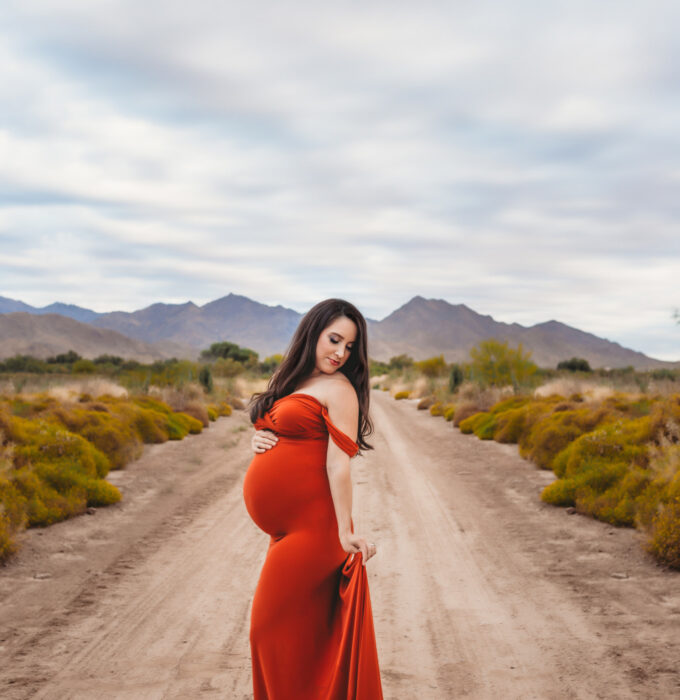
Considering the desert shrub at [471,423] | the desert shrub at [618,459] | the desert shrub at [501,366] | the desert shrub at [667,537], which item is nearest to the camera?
the desert shrub at [667,537]

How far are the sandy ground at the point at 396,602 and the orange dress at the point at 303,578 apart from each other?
5.32 ft

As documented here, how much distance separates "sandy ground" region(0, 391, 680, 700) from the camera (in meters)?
4.81

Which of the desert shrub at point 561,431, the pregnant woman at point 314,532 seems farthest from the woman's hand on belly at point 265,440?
the desert shrub at point 561,431

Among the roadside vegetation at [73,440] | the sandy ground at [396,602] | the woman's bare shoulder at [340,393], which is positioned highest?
the woman's bare shoulder at [340,393]

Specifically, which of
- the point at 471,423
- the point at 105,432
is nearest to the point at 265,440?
the point at 105,432

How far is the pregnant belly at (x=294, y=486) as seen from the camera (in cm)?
315

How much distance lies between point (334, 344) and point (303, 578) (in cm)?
110

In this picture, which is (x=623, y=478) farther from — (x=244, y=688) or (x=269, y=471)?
(x=269, y=471)

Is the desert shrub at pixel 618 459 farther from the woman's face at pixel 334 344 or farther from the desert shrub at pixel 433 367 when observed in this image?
the desert shrub at pixel 433 367

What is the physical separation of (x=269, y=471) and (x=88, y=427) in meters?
11.8

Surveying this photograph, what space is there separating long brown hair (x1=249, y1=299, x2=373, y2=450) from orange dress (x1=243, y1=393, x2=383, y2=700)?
0.13 meters

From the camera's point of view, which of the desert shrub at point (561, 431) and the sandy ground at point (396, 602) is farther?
the desert shrub at point (561, 431)

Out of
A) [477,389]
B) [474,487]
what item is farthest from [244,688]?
[477,389]

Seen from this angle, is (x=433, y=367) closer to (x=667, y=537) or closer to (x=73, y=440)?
(x=73, y=440)
